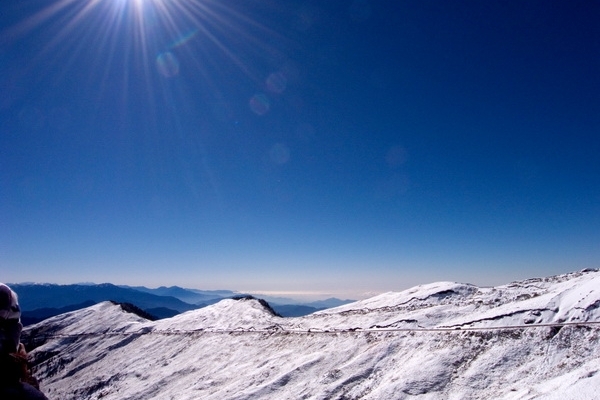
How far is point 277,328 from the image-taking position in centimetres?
3281

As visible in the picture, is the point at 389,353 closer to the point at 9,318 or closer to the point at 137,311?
the point at 9,318

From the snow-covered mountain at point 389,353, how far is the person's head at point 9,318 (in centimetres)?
1547

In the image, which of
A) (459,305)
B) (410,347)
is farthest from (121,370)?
(459,305)

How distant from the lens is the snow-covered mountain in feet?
51.0

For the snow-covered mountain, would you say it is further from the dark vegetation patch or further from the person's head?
the dark vegetation patch

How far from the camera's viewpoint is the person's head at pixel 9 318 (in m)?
3.49

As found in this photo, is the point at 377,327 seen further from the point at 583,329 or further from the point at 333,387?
the point at 583,329

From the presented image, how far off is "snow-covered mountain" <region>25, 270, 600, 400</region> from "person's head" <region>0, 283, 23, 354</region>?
50.7ft

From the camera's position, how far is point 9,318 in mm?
3604

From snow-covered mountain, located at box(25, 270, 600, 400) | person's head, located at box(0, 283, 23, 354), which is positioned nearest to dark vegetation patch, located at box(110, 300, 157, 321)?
snow-covered mountain, located at box(25, 270, 600, 400)

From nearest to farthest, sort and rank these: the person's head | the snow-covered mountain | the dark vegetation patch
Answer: the person's head < the snow-covered mountain < the dark vegetation patch

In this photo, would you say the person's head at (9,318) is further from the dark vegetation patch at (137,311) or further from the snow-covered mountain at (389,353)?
the dark vegetation patch at (137,311)

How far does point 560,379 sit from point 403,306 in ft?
51.3

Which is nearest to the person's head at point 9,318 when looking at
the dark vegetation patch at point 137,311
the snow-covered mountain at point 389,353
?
the snow-covered mountain at point 389,353
